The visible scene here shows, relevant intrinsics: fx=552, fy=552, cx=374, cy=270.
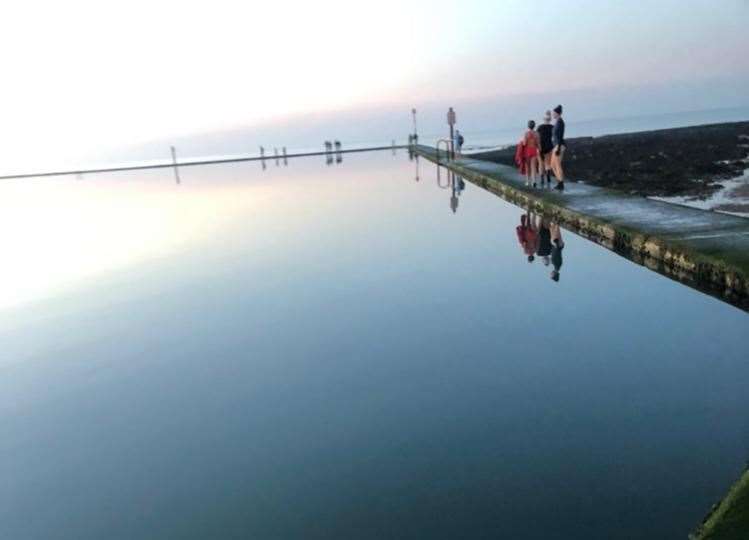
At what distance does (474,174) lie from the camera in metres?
22.0

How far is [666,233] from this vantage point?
8531mm

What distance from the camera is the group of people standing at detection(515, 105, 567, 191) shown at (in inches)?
499

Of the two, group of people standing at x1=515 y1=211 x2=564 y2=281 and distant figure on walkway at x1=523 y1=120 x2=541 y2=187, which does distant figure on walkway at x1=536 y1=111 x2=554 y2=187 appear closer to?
distant figure on walkway at x1=523 y1=120 x2=541 y2=187

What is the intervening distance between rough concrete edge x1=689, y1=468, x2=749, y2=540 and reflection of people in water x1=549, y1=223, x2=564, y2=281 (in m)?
4.99

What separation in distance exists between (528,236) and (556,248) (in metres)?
1.26

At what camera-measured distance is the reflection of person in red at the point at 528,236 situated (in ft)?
31.8

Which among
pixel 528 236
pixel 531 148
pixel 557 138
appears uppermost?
pixel 557 138

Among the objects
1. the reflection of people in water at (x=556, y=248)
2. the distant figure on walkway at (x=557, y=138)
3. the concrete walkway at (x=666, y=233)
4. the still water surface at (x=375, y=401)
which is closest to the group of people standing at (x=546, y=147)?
the distant figure on walkway at (x=557, y=138)

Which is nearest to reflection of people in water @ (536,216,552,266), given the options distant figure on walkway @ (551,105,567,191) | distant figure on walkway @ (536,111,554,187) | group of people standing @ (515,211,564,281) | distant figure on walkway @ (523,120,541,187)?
group of people standing @ (515,211,564,281)

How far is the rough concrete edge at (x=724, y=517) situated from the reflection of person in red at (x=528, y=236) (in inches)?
244

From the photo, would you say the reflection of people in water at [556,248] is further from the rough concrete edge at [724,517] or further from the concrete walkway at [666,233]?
the rough concrete edge at [724,517]

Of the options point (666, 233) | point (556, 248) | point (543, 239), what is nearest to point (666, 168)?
point (543, 239)

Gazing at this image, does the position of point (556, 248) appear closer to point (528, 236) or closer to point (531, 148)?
point (528, 236)

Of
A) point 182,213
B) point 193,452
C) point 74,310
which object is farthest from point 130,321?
point 182,213
